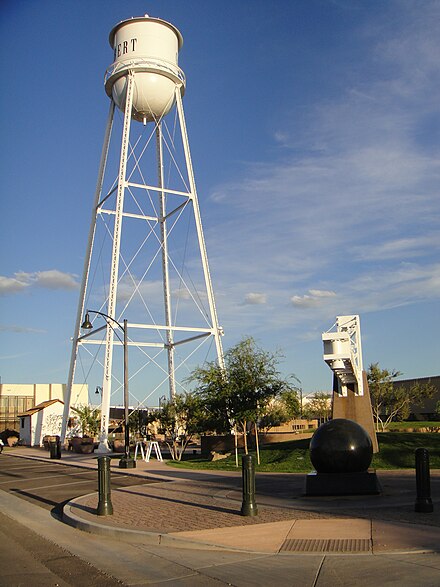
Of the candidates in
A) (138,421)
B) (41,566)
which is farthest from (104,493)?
(138,421)

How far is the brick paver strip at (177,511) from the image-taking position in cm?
1116

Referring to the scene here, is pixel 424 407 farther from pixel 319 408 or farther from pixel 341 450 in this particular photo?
pixel 341 450

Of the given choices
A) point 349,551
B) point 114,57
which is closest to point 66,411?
point 114,57

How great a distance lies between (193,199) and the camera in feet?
121

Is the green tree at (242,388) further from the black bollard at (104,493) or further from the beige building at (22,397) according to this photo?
the beige building at (22,397)

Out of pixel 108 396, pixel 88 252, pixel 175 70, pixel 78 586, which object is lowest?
pixel 78 586

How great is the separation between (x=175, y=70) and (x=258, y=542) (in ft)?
106

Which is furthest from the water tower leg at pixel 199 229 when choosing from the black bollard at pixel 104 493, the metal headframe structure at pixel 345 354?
the black bollard at pixel 104 493

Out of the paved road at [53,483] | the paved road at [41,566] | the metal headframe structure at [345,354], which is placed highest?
the metal headframe structure at [345,354]

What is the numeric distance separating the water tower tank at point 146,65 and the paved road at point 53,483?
20.5m

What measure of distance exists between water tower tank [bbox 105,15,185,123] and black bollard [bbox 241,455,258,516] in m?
29.4

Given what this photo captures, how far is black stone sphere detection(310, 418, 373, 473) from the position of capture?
13773 mm

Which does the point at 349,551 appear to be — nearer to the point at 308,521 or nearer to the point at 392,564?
the point at 392,564

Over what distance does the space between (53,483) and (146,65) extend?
77.9 feet
